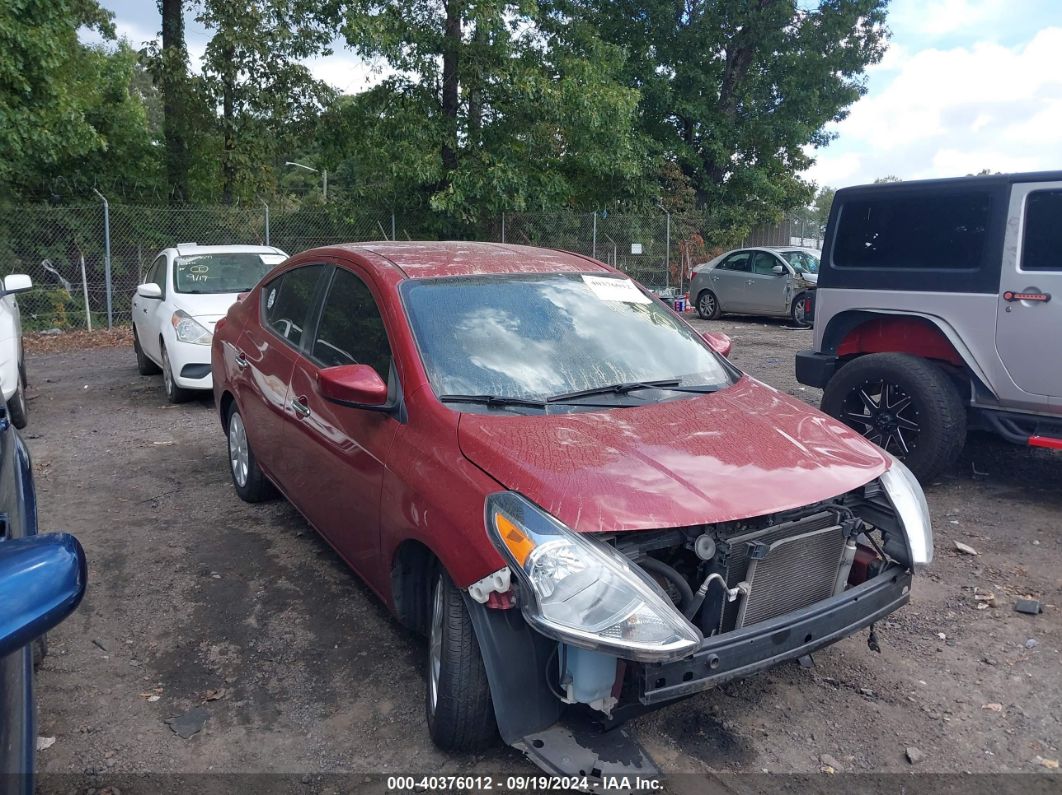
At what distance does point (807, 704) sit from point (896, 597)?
547 millimetres

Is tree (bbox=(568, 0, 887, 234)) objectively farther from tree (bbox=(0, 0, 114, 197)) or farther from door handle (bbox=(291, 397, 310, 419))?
door handle (bbox=(291, 397, 310, 419))

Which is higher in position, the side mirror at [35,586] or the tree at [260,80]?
the tree at [260,80]

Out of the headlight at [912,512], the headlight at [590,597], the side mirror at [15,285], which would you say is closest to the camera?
the headlight at [590,597]

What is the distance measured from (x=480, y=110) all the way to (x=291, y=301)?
1336 cm

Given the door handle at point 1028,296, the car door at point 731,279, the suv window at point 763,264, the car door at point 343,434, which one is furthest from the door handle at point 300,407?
the car door at point 731,279

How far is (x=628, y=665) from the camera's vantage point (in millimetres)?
2572

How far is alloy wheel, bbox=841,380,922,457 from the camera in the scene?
5.77 m

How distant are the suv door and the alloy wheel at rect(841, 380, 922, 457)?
69 centimetres

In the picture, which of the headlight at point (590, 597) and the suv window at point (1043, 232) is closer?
the headlight at point (590, 597)

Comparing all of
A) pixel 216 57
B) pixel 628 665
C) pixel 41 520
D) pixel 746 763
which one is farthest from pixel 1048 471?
pixel 216 57

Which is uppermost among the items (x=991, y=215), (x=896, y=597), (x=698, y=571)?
(x=991, y=215)

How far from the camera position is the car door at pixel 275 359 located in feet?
14.6

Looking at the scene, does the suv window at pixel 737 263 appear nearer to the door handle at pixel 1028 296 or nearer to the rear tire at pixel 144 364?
the rear tire at pixel 144 364

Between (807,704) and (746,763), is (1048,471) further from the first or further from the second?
(746,763)
